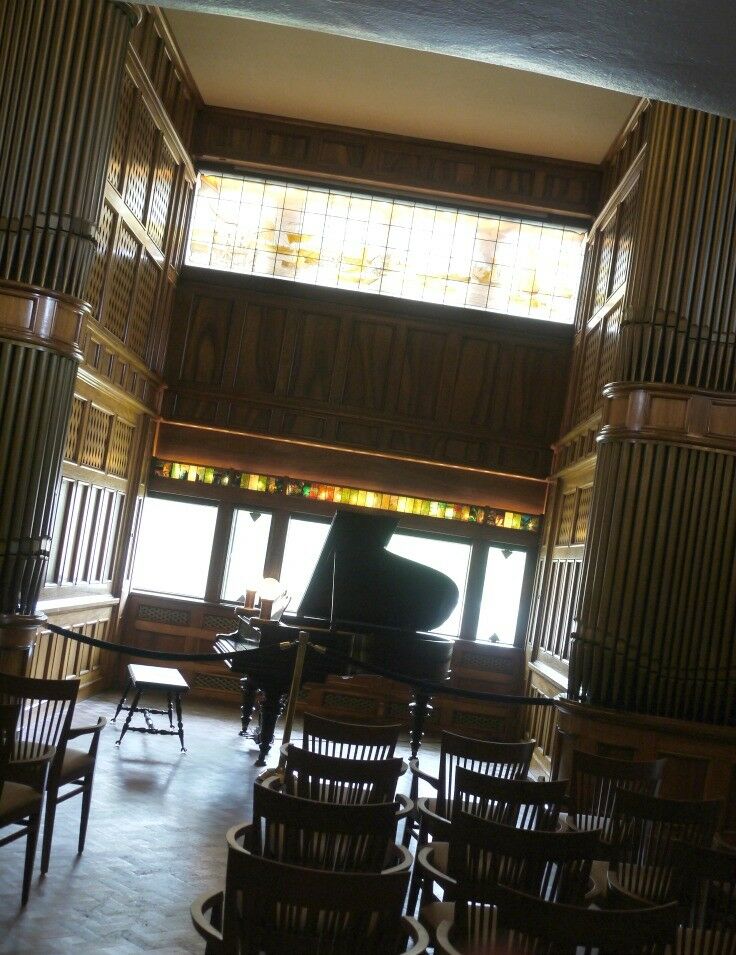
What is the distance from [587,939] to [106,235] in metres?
7.69

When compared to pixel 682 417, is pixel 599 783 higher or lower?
lower

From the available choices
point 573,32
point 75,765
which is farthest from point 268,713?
point 573,32

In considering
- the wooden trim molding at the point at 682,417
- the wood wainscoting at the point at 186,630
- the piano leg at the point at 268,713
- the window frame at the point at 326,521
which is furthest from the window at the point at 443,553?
the wooden trim molding at the point at 682,417

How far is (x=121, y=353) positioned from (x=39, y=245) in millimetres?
2501

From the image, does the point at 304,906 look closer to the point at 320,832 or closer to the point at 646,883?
the point at 320,832

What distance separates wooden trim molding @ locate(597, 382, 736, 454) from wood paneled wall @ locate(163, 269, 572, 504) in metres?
3.91

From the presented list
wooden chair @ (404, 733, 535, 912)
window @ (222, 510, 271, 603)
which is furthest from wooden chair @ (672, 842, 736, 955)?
window @ (222, 510, 271, 603)

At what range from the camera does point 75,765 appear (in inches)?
207

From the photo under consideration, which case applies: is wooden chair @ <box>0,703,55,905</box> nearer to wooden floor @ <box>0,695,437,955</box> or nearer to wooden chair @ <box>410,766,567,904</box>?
wooden floor @ <box>0,695,437,955</box>

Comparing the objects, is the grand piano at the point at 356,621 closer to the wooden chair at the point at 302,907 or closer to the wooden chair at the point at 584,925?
the wooden chair at the point at 302,907

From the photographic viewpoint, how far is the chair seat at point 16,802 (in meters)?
4.37

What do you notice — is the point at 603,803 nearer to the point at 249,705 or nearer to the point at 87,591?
the point at 249,705

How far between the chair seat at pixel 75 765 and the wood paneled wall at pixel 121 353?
3112mm

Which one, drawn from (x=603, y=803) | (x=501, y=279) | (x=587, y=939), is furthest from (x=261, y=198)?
(x=587, y=939)
